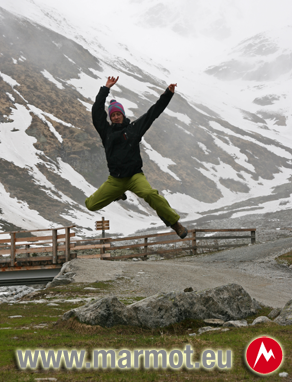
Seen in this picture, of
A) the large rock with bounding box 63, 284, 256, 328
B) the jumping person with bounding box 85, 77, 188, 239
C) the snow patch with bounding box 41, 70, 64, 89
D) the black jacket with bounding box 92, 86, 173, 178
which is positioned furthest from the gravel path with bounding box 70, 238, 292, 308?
the snow patch with bounding box 41, 70, 64, 89

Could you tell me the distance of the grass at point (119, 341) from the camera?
484 centimetres

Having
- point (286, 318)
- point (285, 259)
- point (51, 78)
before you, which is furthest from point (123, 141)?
point (51, 78)

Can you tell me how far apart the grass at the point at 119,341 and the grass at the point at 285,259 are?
10154mm

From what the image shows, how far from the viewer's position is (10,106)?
7856 centimetres

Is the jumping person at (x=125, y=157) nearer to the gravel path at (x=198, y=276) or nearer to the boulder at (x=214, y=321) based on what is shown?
the boulder at (x=214, y=321)

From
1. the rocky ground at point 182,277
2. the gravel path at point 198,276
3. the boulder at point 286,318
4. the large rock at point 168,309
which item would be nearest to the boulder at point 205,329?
the large rock at point 168,309

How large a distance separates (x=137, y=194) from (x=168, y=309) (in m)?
3.11

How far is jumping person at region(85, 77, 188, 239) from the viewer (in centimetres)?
660

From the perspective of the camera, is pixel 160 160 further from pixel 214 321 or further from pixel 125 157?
pixel 125 157

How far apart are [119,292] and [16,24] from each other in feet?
399

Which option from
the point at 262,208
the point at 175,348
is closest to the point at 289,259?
the point at 175,348

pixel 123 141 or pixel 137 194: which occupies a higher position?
pixel 123 141

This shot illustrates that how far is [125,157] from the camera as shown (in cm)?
659

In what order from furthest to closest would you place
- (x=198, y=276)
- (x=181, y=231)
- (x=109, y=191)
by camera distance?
1. (x=198, y=276)
2. (x=109, y=191)
3. (x=181, y=231)
